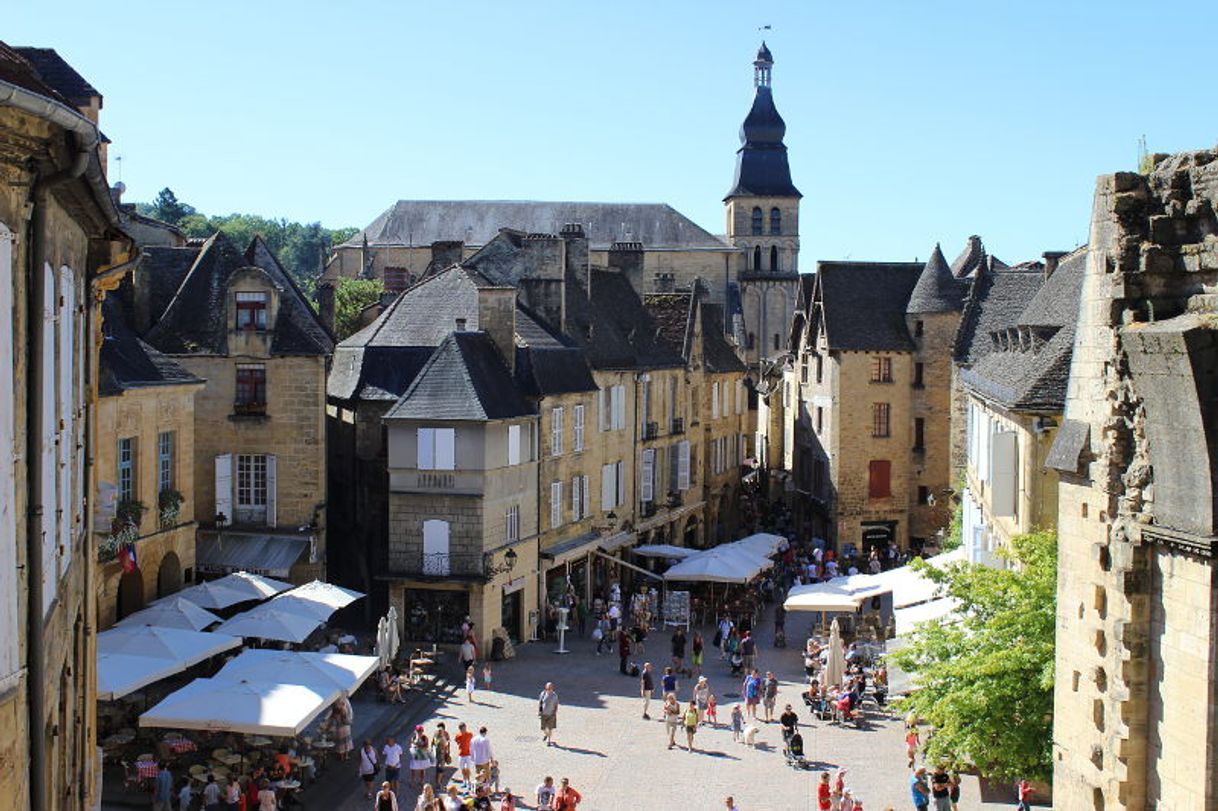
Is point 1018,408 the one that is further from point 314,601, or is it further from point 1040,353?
point 314,601

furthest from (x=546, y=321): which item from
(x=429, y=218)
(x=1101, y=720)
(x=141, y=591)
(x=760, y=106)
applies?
(x=760, y=106)

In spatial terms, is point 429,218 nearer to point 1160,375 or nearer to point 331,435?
point 331,435

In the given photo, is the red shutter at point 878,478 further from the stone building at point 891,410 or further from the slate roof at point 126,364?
the slate roof at point 126,364

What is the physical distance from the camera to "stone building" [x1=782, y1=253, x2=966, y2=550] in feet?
170

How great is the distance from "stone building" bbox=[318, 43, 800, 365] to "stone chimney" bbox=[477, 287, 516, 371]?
52.0 m

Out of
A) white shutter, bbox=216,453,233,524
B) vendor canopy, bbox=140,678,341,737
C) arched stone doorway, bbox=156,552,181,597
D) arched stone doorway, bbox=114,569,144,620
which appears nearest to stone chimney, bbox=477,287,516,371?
white shutter, bbox=216,453,233,524

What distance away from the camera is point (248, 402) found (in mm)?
36969

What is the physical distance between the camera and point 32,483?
9.52m

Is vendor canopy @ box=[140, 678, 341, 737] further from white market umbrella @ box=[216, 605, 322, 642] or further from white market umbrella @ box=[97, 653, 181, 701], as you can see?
white market umbrella @ box=[216, 605, 322, 642]

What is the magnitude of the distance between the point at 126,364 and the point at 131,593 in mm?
5079

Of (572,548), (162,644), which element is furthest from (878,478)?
(162,644)

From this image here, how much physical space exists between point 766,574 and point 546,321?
1098cm

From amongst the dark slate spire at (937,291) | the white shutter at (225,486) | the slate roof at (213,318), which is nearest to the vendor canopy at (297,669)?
the white shutter at (225,486)

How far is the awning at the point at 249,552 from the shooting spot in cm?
3566
